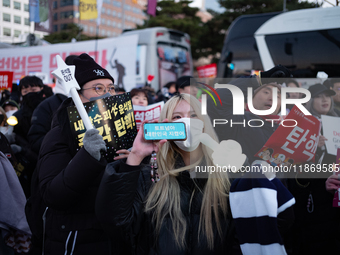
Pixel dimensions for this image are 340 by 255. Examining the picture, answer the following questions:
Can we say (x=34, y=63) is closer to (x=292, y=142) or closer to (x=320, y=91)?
(x=320, y=91)

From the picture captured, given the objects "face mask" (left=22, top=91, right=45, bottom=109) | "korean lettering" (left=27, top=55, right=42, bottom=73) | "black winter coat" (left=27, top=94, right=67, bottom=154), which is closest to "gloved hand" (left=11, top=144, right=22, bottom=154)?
"black winter coat" (left=27, top=94, right=67, bottom=154)

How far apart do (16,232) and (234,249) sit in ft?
5.86

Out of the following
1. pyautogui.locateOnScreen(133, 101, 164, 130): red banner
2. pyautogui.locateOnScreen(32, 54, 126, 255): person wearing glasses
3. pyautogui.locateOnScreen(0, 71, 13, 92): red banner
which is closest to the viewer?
pyautogui.locateOnScreen(32, 54, 126, 255): person wearing glasses

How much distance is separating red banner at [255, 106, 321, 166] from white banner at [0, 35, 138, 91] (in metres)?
8.26

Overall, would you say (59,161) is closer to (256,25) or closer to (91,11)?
(256,25)

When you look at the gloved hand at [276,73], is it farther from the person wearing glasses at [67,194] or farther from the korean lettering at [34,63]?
the korean lettering at [34,63]

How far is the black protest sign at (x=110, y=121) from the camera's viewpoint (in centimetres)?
176

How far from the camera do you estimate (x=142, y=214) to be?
170 centimetres

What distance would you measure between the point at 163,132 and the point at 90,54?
9.73 m

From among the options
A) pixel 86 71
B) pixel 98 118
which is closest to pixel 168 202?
pixel 98 118

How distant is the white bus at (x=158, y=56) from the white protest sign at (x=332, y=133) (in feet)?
25.9

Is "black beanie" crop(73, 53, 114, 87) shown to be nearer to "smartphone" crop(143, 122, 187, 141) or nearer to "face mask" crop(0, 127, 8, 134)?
"smartphone" crop(143, 122, 187, 141)

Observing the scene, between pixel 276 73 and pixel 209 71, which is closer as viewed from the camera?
pixel 276 73

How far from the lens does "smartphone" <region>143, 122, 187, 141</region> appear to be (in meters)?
1.54
